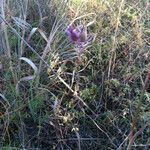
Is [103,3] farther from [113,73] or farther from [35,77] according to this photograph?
[35,77]

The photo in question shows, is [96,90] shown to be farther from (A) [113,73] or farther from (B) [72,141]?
(B) [72,141]

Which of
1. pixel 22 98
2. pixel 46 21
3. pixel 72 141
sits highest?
pixel 46 21

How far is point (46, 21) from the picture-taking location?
6.47ft

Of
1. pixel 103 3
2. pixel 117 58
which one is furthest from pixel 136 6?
pixel 117 58

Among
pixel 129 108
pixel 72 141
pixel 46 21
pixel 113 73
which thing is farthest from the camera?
pixel 46 21

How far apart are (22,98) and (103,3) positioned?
0.74 metres

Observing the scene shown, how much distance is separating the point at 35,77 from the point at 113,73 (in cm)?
35

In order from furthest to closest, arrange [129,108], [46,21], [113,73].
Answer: [46,21] < [113,73] < [129,108]

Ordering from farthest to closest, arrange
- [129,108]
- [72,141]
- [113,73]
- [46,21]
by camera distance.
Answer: [46,21] → [113,73] → [129,108] → [72,141]

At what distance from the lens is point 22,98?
1559 mm

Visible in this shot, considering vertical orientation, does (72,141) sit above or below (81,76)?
below

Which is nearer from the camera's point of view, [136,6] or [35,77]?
[35,77]

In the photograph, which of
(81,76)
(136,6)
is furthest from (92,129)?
(136,6)

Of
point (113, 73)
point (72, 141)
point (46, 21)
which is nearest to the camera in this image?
point (72, 141)
